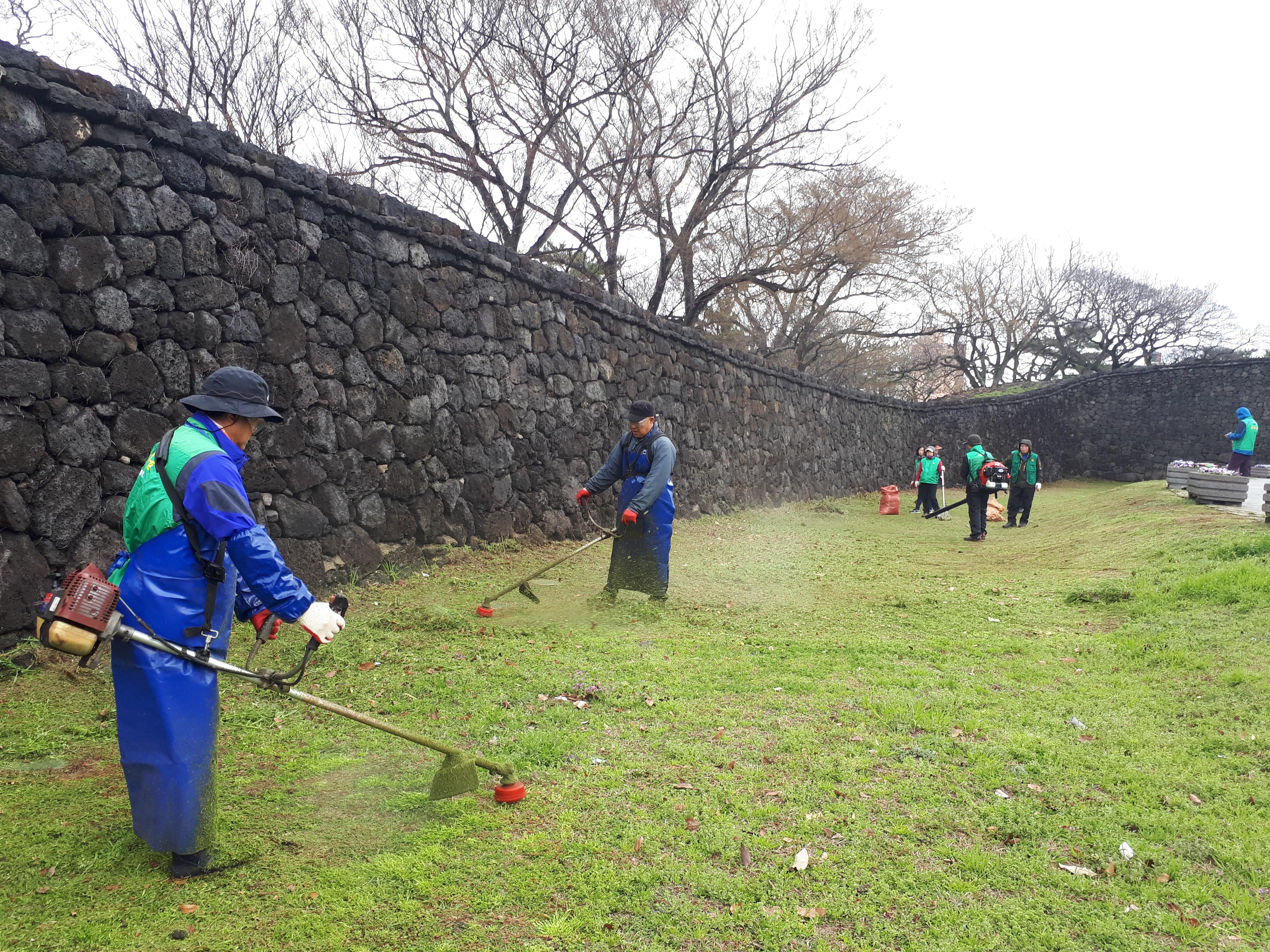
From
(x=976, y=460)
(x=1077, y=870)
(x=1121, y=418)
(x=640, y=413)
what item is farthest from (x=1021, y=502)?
(x=1121, y=418)

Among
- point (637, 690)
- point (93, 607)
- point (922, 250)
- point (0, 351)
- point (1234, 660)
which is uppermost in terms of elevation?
point (922, 250)

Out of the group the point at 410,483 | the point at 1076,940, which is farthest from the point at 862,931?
the point at 410,483

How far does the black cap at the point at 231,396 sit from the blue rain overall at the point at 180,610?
0.17 m

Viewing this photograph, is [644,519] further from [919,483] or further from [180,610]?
[919,483]

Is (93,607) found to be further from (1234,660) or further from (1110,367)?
(1110,367)

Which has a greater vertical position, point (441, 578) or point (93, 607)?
point (93, 607)

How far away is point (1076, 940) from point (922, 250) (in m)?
22.2

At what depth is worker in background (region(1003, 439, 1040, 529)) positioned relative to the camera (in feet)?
51.9

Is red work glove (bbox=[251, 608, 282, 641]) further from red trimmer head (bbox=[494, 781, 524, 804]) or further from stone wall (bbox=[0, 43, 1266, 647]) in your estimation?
stone wall (bbox=[0, 43, 1266, 647])

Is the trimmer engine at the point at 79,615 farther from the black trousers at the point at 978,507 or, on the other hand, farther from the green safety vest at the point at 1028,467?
the green safety vest at the point at 1028,467

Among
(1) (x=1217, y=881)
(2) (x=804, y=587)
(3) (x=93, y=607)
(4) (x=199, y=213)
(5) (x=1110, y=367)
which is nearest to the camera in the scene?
(3) (x=93, y=607)

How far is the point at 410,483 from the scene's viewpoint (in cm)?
827

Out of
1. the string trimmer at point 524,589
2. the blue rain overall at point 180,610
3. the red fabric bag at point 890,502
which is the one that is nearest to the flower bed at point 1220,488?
the red fabric bag at point 890,502

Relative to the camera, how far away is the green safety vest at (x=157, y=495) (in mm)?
2775
